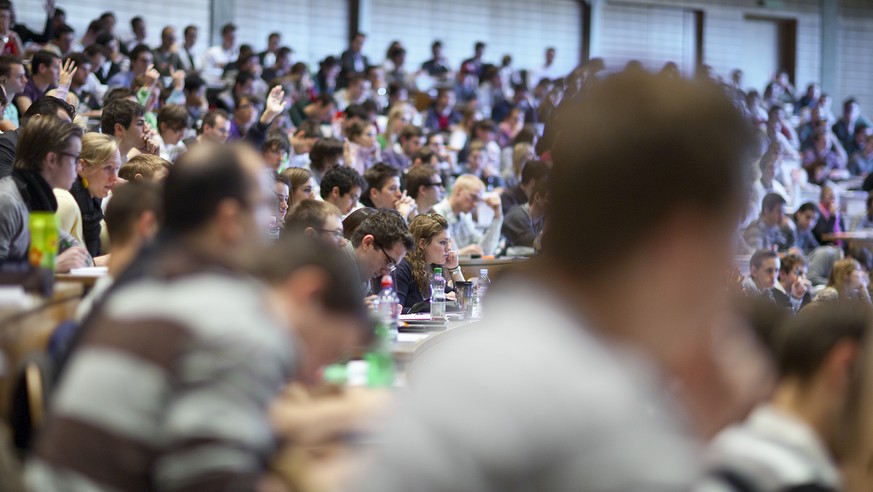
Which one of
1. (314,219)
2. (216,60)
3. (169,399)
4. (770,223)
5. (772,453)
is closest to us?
(772,453)

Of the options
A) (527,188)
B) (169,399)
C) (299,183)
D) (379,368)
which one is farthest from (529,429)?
(527,188)

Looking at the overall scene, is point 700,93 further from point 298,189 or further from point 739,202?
point 298,189

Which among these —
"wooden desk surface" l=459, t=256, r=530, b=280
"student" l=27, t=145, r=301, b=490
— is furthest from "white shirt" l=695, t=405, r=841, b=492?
"wooden desk surface" l=459, t=256, r=530, b=280

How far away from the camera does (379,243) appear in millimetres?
5453

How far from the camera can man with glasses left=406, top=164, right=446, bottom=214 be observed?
787cm

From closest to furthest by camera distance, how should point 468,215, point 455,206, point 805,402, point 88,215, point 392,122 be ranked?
point 805,402 < point 88,215 < point 455,206 < point 468,215 < point 392,122

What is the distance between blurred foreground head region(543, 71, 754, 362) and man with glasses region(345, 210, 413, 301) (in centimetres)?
444

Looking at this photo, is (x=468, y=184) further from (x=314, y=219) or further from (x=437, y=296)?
(x=314, y=219)

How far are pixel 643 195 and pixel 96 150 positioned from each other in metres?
4.48

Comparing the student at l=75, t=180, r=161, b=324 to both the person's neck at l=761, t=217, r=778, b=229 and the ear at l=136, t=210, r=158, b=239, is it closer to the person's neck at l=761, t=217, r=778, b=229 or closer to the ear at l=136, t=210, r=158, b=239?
the ear at l=136, t=210, r=158, b=239

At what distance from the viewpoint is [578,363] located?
0.86 meters

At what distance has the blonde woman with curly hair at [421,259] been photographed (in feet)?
19.8

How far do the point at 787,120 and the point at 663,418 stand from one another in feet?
52.6

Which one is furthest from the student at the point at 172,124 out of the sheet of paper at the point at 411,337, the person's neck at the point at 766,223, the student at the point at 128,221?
the person's neck at the point at 766,223
